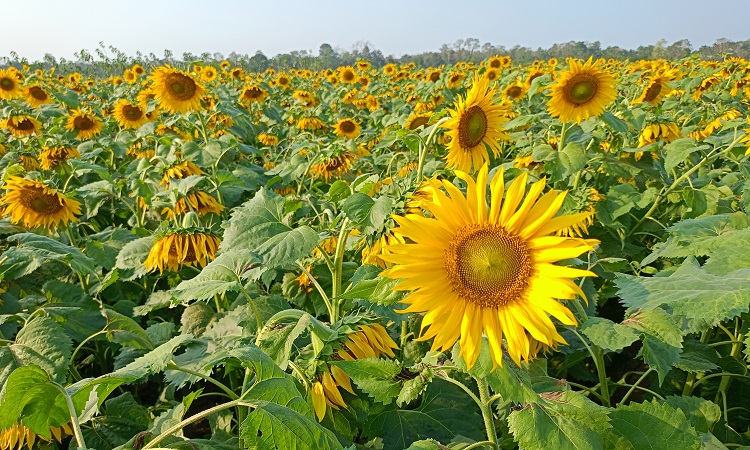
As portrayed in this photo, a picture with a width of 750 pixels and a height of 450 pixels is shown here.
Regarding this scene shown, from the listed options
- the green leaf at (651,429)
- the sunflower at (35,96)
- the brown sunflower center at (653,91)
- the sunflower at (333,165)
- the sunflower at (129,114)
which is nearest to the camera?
the green leaf at (651,429)

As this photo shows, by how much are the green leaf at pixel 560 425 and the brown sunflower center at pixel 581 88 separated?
2999 millimetres

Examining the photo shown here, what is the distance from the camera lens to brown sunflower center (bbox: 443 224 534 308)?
135 cm

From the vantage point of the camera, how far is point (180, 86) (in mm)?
5504

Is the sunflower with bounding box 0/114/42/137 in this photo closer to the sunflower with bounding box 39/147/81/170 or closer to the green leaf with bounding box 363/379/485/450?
the sunflower with bounding box 39/147/81/170

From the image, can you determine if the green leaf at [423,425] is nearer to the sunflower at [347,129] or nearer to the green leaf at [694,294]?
the green leaf at [694,294]

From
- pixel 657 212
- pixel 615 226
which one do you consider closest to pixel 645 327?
pixel 615 226

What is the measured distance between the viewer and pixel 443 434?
184 cm

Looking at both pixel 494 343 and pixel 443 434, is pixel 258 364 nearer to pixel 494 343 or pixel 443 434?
pixel 494 343

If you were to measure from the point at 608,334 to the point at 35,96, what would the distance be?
8833 mm

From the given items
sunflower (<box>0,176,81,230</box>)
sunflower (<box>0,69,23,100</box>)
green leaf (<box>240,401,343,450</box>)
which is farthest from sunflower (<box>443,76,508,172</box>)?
sunflower (<box>0,69,23,100</box>)

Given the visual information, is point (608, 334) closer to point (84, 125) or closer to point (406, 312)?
point (406, 312)

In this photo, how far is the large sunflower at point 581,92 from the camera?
12.6ft

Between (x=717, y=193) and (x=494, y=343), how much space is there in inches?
112

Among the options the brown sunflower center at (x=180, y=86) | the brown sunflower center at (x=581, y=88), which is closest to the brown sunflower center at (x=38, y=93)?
the brown sunflower center at (x=180, y=86)
